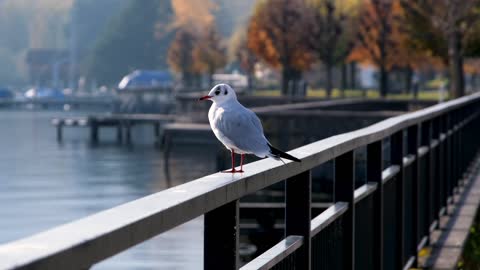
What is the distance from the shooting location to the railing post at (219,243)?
404 cm

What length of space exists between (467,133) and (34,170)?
200 feet

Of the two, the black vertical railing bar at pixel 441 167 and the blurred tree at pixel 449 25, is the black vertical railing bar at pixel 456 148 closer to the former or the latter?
the black vertical railing bar at pixel 441 167

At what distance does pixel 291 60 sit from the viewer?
335ft

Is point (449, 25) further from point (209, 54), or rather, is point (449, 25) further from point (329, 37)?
point (209, 54)

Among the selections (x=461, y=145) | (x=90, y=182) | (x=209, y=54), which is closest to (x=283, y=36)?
(x=90, y=182)

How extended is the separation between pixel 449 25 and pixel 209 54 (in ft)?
298

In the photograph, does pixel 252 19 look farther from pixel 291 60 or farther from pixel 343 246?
pixel 343 246

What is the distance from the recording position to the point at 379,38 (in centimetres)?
9400

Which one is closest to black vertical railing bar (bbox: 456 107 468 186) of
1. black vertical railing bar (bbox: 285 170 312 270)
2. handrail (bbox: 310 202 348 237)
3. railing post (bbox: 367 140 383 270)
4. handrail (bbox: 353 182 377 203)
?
railing post (bbox: 367 140 383 270)

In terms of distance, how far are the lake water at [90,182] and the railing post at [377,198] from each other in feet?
93.7

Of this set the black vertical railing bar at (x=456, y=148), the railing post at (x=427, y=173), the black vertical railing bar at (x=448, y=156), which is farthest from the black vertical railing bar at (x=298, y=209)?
the black vertical railing bar at (x=456, y=148)

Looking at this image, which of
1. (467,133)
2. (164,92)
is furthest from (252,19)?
(467,133)

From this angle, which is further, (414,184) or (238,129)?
(414,184)

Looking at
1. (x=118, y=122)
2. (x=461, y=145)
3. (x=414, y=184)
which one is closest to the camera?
(x=414, y=184)
